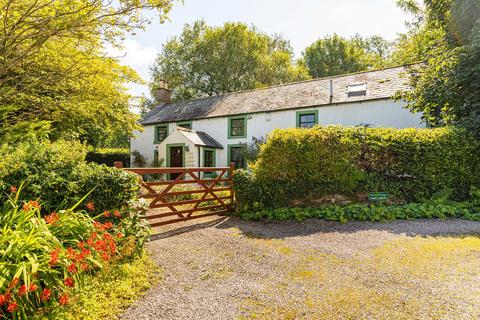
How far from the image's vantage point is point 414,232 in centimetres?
566

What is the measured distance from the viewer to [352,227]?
20.3ft

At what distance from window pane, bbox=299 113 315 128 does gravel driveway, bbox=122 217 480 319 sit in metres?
9.39

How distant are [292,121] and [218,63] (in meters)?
17.2

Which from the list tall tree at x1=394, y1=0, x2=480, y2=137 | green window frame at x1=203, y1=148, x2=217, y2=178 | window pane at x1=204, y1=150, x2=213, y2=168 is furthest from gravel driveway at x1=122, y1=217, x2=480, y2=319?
window pane at x1=204, y1=150, x2=213, y2=168

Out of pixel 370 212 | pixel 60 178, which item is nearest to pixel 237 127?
pixel 370 212

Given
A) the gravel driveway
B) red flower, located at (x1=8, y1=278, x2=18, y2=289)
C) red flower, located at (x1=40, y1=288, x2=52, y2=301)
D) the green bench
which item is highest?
red flower, located at (x1=8, y1=278, x2=18, y2=289)

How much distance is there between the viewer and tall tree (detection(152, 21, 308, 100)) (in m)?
29.2

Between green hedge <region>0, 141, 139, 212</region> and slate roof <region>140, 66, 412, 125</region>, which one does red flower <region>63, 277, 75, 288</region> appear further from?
slate roof <region>140, 66, 412, 125</region>

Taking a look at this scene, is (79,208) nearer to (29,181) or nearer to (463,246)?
(29,181)

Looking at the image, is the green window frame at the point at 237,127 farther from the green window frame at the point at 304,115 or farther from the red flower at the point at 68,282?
the red flower at the point at 68,282

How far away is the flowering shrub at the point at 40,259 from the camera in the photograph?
235cm

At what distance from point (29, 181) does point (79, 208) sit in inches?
29.9

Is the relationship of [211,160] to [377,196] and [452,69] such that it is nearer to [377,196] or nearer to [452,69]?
[377,196]

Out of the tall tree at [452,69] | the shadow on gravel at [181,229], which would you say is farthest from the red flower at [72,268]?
the tall tree at [452,69]
